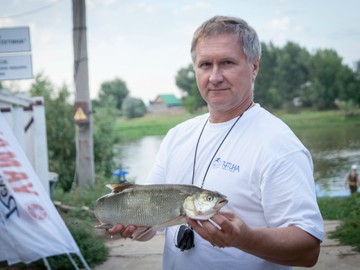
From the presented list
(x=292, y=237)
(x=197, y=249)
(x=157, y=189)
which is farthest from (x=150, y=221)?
(x=292, y=237)

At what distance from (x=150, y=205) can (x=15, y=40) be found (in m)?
4.89

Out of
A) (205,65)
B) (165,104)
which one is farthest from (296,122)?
(205,65)

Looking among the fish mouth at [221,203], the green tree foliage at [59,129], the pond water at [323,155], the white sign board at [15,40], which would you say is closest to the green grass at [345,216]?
the fish mouth at [221,203]

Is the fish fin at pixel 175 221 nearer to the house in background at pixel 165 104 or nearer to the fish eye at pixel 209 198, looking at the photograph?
the fish eye at pixel 209 198

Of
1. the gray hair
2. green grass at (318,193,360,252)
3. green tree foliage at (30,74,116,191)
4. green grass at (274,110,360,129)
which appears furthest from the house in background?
the gray hair

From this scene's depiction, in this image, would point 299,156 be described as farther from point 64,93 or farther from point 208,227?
point 64,93

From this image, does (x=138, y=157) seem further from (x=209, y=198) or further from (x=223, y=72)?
(x=209, y=198)

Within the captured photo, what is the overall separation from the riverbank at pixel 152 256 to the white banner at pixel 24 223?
164cm

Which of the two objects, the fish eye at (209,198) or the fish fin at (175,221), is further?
the fish fin at (175,221)

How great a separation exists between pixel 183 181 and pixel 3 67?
4.58 meters

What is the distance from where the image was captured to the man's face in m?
1.96

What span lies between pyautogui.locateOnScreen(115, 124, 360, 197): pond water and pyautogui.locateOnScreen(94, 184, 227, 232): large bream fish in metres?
12.9

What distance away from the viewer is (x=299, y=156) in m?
1.84

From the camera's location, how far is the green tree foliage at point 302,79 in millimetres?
35625
